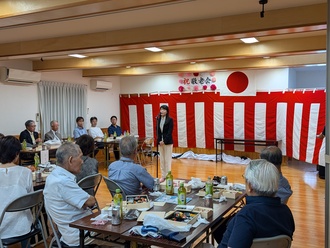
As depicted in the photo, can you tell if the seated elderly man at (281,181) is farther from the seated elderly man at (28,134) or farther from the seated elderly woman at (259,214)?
the seated elderly man at (28,134)

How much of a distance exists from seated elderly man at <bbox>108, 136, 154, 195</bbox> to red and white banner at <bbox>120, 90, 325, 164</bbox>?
526 cm

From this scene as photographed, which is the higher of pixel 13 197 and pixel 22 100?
pixel 22 100

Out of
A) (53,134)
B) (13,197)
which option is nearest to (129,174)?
(13,197)

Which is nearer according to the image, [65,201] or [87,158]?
[65,201]

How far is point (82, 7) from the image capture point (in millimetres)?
2975

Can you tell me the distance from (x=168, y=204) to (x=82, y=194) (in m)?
0.68

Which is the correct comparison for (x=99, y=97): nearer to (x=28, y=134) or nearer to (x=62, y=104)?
(x=62, y=104)

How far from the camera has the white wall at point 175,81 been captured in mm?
8305

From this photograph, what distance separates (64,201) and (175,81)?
779 centimetres

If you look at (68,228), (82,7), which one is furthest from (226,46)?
(68,228)

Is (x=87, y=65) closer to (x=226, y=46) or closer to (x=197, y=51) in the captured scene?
(x=197, y=51)

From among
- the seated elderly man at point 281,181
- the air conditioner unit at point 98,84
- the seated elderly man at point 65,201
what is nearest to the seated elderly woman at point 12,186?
the seated elderly man at point 65,201

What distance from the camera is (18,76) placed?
7352mm

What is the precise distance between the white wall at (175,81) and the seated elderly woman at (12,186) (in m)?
7.07
